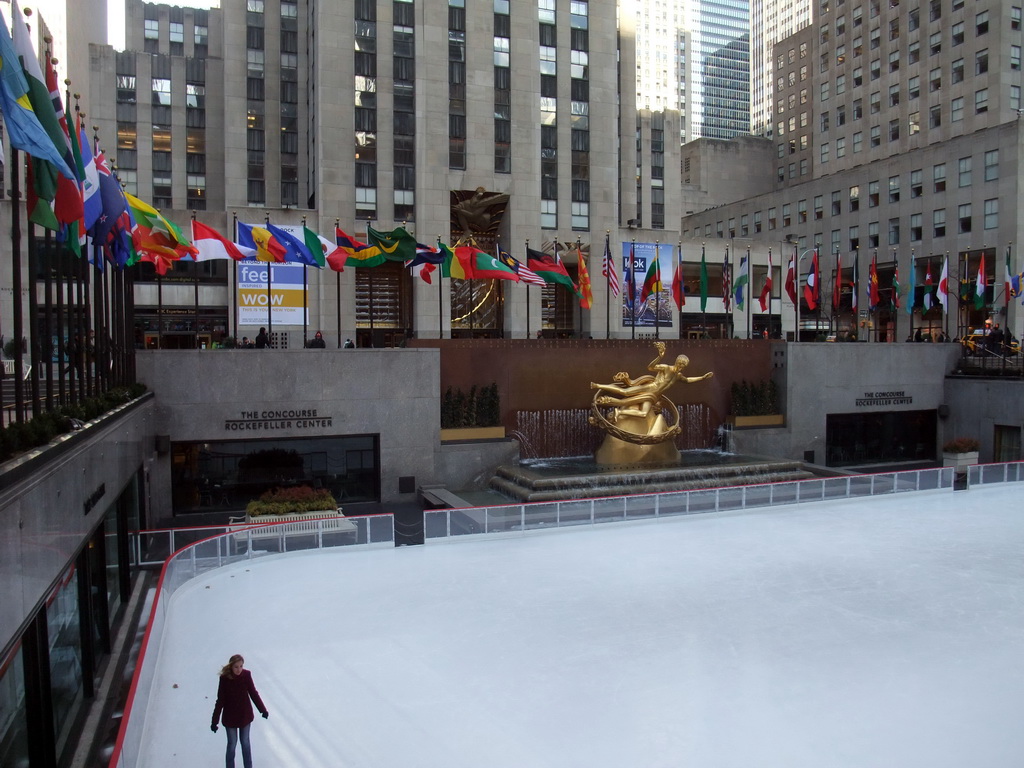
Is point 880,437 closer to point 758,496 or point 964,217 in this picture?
point 758,496

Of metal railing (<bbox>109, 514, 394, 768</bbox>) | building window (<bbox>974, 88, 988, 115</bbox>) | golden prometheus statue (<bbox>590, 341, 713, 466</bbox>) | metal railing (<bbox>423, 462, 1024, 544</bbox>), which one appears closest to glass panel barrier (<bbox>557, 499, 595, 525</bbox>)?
metal railing (<bbox>423, 462, 1024, 544</bbox>)

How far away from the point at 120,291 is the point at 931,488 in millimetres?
21232

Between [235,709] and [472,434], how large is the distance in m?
16.1

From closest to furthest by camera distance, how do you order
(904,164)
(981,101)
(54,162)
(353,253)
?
(54,162)
(353,253)
(904,164)
(981,101)

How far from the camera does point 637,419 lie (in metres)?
23.3

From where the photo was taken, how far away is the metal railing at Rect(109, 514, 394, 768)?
493 inches

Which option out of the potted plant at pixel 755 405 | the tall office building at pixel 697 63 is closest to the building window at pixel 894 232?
the potted plant at pixel 755 405

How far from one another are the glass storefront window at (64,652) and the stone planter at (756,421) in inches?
839

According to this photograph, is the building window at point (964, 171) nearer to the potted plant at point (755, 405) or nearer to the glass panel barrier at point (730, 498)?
the potted plant at point (755, 405)

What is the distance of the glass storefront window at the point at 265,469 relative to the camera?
21.3m

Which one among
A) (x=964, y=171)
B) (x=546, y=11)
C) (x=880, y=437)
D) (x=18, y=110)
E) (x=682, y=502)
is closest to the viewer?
(x=18, y=110)

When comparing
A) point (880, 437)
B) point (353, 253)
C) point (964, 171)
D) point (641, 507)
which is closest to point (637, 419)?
point (641, 507)

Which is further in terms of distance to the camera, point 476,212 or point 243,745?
point 476,212

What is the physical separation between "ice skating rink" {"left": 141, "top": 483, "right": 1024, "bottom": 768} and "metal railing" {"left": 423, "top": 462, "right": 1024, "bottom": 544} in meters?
0.50
